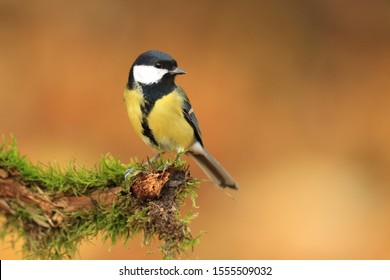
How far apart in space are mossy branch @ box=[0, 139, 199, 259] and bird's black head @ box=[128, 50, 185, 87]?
385 millimetres

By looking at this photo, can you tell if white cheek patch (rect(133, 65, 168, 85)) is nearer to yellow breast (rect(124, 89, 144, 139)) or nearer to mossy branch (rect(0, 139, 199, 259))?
yellow breast (rect(124, 89, 144, 139))

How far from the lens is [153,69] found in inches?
55.5

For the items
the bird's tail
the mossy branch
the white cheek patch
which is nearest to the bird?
the white cheek patch

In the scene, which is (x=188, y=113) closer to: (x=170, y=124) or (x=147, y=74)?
(x=170, y=124)

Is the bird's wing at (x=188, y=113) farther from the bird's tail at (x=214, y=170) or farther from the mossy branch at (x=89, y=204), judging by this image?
the mossy branch at (x=89, y=204)

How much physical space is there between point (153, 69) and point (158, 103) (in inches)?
4.1

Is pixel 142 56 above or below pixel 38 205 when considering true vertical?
above

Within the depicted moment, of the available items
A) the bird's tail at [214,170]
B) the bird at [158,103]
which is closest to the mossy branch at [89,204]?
the bird at [158,103]

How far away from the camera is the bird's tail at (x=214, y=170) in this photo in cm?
170

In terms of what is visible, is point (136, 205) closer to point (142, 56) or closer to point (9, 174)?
point (9, 174)

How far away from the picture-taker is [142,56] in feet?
4.58

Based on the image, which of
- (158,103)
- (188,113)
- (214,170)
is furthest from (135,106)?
(214,170)
